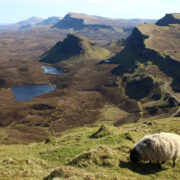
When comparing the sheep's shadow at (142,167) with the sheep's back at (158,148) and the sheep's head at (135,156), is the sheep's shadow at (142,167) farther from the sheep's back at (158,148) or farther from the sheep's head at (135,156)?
the sheep's back at (158,148)

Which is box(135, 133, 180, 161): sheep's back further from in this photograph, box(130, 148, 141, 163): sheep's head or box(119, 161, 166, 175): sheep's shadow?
box(119, 161, 166, 175): sheep's shadow

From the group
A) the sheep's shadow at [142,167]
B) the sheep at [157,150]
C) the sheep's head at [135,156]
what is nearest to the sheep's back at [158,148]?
the sheep at [157,150]

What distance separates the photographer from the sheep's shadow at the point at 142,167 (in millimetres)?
20500

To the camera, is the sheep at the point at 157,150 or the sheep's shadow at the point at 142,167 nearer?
the sheep's shadow at the point at 142,167

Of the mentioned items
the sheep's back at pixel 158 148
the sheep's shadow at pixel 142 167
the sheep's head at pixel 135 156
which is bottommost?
the sheep's shadow at pixel 142 167

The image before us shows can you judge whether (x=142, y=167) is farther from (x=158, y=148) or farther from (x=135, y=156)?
(x=158, y=148)

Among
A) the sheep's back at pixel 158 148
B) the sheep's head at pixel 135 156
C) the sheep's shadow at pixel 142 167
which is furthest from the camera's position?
the sheep's head at pixel 135 156

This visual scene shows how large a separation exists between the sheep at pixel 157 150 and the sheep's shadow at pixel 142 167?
0.53 meters

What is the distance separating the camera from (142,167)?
69.7 feet

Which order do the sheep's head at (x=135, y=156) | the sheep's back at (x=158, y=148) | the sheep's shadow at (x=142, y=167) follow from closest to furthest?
the sheep's shadow at (x=142, y=167) → the sheep's back at (x=158, y=148) → the sheep's head at (x=135, y=156)

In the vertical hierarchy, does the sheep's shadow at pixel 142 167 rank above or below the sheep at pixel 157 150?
below

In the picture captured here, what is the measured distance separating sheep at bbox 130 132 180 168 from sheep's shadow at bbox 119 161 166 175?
0.53m

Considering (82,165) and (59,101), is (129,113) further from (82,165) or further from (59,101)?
(82,165)

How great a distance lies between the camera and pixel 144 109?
172m
